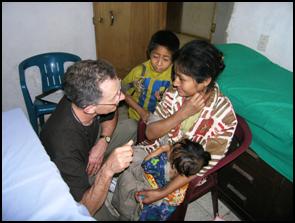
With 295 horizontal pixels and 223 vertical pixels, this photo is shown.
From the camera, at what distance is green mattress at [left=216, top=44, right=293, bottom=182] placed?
150 cm

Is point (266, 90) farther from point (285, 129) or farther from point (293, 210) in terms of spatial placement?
point (293, 210)

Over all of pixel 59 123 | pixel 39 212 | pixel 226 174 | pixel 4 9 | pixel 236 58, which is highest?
pixel 4 9

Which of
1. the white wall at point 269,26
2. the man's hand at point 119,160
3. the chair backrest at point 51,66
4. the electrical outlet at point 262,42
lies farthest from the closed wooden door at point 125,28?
the man's hand at point 119,160

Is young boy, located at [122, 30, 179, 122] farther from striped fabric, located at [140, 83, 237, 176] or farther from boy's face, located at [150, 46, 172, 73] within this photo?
striped fabric, located at [140, 83, 237, 176]

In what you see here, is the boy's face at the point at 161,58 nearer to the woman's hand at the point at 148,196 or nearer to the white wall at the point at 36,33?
the woman's hand at the point at 148,196

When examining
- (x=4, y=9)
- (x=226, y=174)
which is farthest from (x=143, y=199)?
(x=4, y=9)

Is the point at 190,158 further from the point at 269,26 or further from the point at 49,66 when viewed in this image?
the point at 49,66

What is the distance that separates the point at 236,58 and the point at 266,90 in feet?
1.83

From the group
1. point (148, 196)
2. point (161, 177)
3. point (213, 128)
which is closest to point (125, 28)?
point (213, 128)

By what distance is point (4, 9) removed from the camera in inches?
105

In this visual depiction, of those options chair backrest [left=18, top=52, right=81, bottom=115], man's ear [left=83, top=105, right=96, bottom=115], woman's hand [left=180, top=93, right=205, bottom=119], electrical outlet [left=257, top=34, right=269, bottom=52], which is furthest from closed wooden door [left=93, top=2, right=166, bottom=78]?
woman's hand [left=180, top=93, right=205, bottom=119]

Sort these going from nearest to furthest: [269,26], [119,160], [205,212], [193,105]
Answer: [119,160] < [193,105] < [205,212] < [269,26]

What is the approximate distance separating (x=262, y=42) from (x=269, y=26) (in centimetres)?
16

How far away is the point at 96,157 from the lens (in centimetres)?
169
